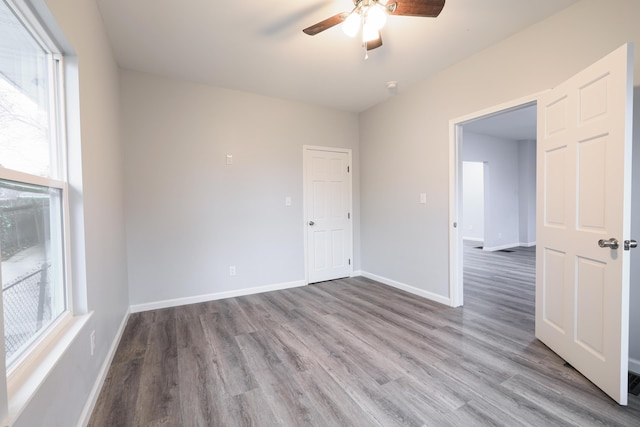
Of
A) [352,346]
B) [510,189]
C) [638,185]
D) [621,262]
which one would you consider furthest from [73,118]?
[510,189]

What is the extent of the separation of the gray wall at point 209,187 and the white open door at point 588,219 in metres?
2.72

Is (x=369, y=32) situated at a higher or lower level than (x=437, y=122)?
higher

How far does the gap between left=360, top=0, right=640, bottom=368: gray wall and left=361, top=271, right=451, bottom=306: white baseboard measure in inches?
2.1

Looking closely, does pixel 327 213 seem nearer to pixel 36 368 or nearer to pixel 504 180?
pixel 36 368

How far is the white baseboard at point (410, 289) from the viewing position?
3.13 meters

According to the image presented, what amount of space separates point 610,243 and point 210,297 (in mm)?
3591

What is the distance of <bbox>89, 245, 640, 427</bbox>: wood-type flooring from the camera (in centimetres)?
151

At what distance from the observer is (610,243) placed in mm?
1585

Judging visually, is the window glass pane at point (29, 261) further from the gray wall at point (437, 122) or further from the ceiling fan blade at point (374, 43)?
the gray wall at point (437, 122)

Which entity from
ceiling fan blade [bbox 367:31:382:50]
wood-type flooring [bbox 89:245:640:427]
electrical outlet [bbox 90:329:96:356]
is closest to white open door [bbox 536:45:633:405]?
wood-type flooring [bbox 89:245:640:427]

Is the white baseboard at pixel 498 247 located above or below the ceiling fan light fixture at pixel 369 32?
below

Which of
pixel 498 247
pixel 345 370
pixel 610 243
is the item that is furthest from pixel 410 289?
pixel 498 247

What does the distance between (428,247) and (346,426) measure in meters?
2.31

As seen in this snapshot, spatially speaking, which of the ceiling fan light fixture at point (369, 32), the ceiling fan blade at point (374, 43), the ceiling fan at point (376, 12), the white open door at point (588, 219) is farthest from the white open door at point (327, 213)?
the white open door at point (588, 219)
